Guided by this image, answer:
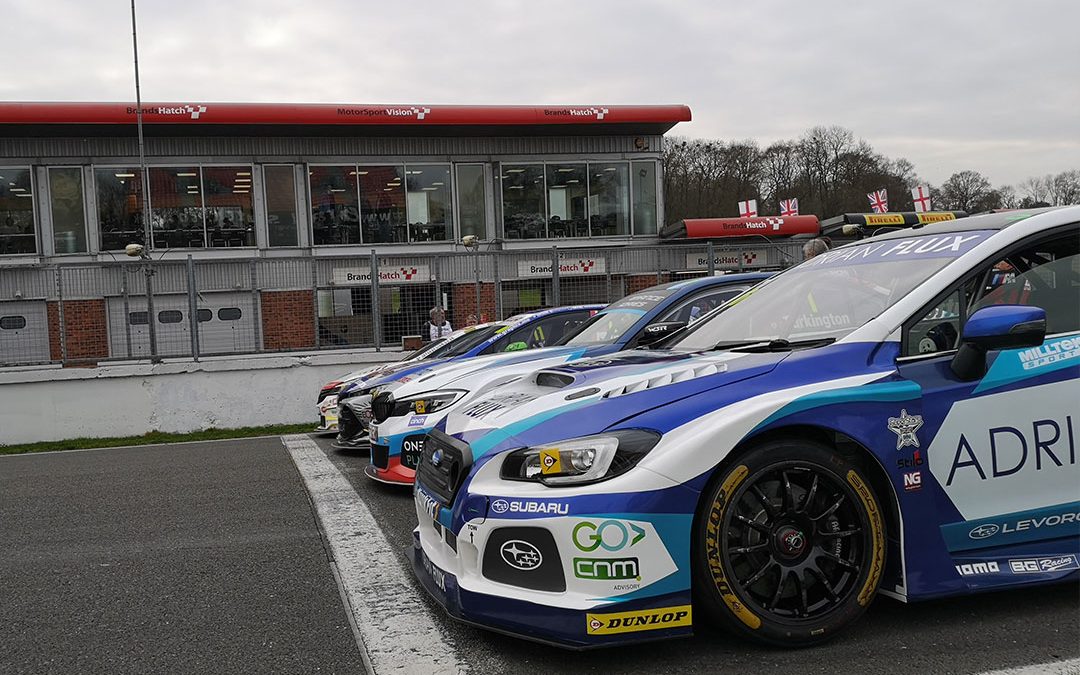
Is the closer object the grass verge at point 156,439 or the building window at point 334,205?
the grass verge at point 156,439

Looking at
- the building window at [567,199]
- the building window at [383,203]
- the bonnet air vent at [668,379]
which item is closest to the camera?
the bonnet air vent at [668,379]

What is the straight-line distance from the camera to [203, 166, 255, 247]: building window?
2425 centimetres

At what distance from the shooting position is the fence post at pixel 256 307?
13242mm

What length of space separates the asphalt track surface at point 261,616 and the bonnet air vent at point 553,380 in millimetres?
1128

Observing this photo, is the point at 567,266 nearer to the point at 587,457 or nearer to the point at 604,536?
the point at 587,457

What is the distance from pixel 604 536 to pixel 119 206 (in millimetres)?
24193

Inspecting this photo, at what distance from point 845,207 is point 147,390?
55.8m

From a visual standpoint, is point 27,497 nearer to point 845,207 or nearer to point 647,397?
point 647,397

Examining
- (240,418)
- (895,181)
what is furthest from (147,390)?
(895,181)

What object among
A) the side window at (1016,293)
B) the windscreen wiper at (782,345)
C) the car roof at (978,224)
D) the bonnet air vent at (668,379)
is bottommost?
the bonnet air vent at (668,379)

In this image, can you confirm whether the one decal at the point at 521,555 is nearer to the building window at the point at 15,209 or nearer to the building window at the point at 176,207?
the building window at the point at 176,207

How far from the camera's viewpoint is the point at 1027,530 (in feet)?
11.6

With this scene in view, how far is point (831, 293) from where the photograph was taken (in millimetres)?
4148

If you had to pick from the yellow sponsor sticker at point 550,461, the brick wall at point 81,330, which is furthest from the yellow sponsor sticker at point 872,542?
the brick wall at point 81,330
